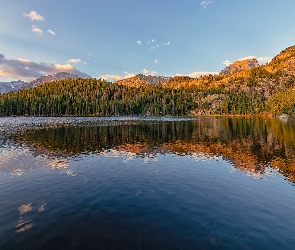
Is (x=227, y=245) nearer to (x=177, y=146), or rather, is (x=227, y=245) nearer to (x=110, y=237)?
(x=110, y=237)

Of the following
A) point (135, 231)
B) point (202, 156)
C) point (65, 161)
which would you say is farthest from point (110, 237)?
point (202, 156)

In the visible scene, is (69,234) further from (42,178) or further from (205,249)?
(42,178)

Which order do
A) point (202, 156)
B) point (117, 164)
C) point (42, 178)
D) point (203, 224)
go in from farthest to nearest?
point (202, 156)
point (117, 164)
point (42, 178)
point (203, 224)

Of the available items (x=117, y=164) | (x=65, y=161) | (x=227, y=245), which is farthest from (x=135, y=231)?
(x=65, y=161)

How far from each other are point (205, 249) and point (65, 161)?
34847 millimetres

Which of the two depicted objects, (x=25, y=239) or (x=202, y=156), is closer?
(x=25, y=239)

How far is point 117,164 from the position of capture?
43.0 meters

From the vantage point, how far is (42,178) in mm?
33844

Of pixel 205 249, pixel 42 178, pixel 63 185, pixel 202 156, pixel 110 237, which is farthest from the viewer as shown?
pixel 202 156

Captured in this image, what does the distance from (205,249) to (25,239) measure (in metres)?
14.1

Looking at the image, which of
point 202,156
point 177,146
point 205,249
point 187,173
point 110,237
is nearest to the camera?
point 205,249

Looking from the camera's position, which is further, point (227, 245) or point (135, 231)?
point (135, 231)

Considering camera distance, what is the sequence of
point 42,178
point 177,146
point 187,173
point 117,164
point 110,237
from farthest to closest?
point 177,146, point 117,164, point 187,173, point 42,178, point 110,237

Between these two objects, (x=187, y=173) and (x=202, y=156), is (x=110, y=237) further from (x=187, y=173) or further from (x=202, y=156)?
(x=202, y=156)
